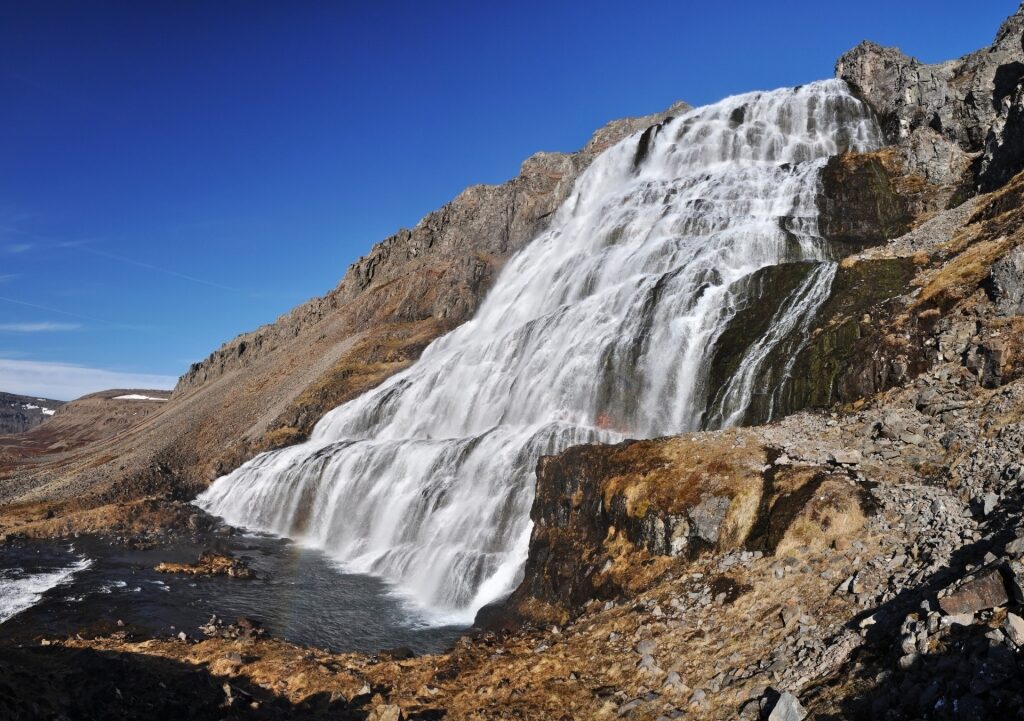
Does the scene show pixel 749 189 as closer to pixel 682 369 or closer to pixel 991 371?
pixel 682 369

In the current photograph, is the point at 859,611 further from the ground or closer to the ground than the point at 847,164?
closer to the ground

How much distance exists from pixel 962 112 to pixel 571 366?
2982 centimetres

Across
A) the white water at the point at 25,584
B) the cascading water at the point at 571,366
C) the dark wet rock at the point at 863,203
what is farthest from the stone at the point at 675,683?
the dark wet rock at the point at 863,203

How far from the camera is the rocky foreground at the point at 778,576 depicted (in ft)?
25.4

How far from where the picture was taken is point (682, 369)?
24.4 m

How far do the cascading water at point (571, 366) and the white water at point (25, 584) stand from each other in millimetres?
10790

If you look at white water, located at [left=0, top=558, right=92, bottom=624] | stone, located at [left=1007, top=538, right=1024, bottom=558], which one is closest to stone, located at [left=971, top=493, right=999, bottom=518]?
stone, located at [left=1007, top=538, right=1024, bottom=558]

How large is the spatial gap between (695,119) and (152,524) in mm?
51539

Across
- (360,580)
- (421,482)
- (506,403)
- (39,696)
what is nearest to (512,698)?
(39,696)

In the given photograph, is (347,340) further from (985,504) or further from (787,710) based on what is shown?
(787,710)

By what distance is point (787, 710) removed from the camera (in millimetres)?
7500

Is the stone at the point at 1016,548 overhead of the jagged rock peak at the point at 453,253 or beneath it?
beneath

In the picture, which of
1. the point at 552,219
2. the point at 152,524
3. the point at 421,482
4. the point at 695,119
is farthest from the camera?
the point at 552,219

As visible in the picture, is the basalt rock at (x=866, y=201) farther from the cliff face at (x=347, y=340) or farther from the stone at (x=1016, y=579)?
the cliff face at (x=347, y=340)
